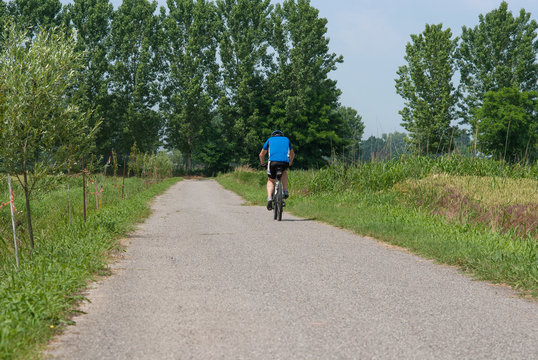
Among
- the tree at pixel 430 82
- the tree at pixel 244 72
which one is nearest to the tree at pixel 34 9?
the tree at pixel 244 72

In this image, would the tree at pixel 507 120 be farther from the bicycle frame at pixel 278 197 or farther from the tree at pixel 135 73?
the bicycle frame at pixel 278 197

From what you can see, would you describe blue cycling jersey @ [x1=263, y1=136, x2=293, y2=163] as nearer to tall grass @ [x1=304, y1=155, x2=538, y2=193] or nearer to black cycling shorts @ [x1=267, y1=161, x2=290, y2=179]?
black cycling shorts @ [x1=267, y1=161, x2=290, y2=179]

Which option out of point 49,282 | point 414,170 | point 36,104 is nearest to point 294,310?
point 49,282

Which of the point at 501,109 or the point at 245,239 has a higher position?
the point at 501,109

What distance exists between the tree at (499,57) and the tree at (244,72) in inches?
919

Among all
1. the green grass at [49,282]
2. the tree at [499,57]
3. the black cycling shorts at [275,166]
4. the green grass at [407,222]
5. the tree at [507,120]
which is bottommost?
the green grass at [49,282]

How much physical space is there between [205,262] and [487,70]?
2277 inches

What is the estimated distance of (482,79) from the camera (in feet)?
183

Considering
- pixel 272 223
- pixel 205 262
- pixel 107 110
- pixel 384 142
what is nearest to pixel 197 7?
pixel 107 110

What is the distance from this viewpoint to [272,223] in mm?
11273

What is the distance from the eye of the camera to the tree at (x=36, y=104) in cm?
770

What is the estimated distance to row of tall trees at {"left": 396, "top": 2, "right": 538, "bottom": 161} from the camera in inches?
1956

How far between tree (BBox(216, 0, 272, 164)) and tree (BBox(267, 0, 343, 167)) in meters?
1.62

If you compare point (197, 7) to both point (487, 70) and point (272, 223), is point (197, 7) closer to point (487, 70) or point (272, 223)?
point (487, 70)
